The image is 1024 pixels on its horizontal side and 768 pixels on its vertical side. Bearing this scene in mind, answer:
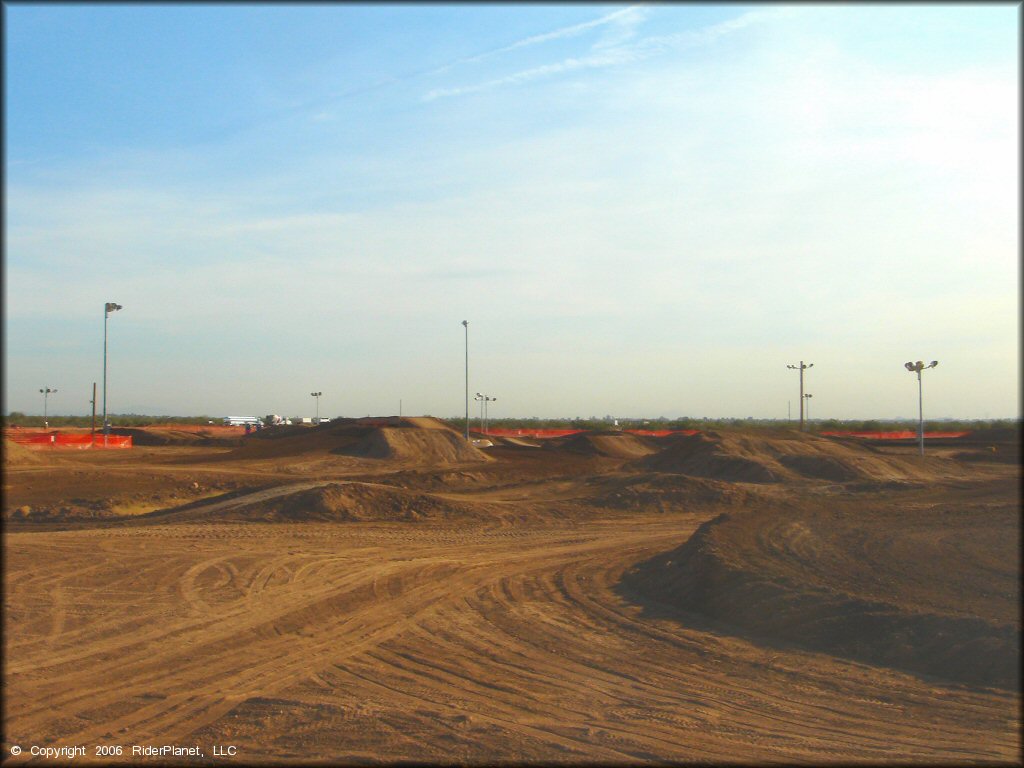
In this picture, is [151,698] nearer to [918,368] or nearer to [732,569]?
[732,569]

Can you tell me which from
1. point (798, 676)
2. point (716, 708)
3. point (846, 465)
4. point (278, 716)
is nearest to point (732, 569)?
point (798, 676)

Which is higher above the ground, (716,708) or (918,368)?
(918,368)

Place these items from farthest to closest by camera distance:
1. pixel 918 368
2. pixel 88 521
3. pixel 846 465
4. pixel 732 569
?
1. pixel 918 368
2. pixel 846 465
3. pixel 88 521
4. pixel 732 569

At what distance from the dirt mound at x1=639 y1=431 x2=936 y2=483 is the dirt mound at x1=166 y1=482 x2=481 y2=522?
17.7 metres

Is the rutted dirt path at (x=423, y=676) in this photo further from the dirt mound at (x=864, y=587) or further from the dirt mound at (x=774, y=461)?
the dirt mound at (x=774, y=461)

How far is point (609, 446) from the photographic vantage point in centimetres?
5675

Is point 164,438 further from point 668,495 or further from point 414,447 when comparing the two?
point 668,495

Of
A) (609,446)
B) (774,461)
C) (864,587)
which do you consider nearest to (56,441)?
(609,446)

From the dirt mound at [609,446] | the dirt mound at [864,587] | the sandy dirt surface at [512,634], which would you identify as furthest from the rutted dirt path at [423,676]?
the dirt mound at [609,446]

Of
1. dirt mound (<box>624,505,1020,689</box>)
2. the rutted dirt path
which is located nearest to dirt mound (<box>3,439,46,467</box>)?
the rutted dirt path

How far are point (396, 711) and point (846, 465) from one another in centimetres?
3636

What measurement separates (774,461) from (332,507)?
24836 millimetres

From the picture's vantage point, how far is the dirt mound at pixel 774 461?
38.8 metres

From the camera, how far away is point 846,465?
131 feet
